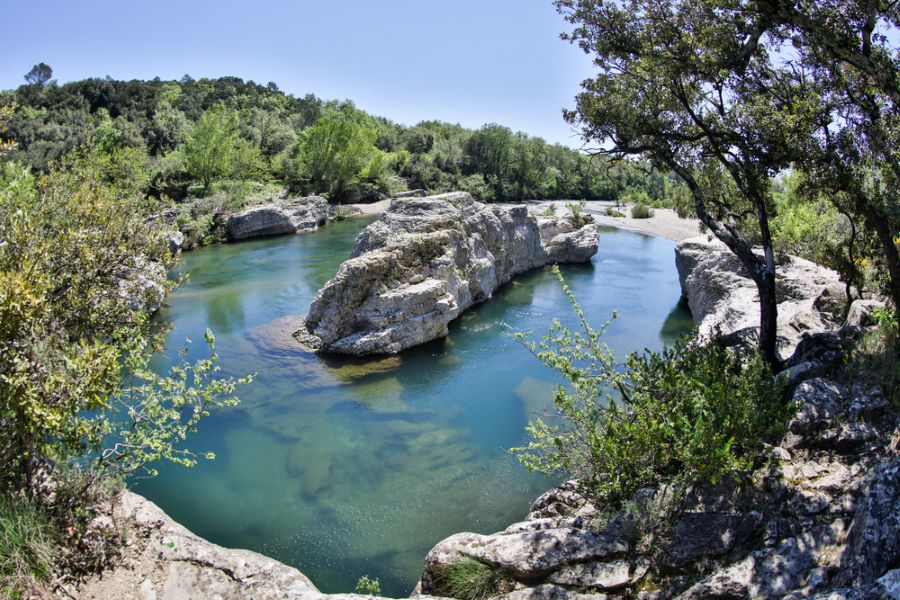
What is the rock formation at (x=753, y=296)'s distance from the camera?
14094mm

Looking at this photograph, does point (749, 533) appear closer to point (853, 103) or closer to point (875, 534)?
point (875, 534)

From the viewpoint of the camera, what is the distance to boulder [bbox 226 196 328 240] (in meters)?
45.1

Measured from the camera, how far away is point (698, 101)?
445 inches

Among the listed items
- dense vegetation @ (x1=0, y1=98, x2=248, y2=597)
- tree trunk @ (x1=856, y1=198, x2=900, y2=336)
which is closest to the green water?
dense vegetation @ (x1=0, y1=98, x2=248, y2=597)

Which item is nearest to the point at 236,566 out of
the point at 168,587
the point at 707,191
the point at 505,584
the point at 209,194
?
the point at 168,587

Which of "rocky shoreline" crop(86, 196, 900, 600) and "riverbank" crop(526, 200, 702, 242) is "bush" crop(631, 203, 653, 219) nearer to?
"riverbank" crop(526, 200, 702, 242)

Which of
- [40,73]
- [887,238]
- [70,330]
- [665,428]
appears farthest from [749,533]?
[40,73]

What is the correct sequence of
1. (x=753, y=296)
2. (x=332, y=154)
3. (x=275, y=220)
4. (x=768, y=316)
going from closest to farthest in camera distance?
(x=768, y=316), (x=753, y=296), (x=275, y=220), (x=332, y=154)

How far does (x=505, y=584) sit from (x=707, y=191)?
33.4ft

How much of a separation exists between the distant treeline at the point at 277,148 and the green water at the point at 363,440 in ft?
93.5

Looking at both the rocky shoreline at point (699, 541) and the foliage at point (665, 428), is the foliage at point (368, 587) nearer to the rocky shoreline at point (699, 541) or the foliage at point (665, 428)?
the rocky shoreline at point (699, 541)

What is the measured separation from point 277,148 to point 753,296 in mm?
70662

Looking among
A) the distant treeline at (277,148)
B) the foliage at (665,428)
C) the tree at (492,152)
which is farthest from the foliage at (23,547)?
the tree at (492,152)

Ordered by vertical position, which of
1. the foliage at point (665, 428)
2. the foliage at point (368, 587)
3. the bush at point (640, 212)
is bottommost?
the foliage at point (368, 587)
